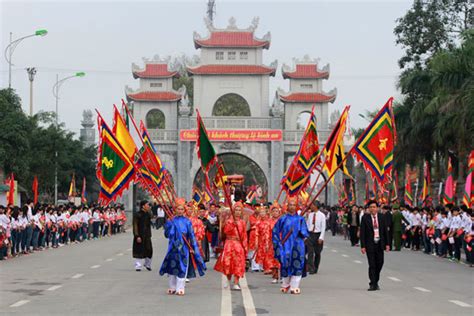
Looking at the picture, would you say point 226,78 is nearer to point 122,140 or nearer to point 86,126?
point 86,126

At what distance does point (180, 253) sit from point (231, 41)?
5670 cm

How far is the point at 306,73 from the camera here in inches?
2857

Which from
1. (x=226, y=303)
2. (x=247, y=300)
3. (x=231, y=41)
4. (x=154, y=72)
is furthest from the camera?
(x=154, y=72)

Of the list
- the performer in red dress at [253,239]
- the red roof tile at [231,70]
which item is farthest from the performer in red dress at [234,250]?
the red roof tile at [231,70]

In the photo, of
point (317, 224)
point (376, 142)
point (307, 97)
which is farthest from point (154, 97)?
point (376, 142)

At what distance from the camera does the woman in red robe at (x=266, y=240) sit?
781 inches

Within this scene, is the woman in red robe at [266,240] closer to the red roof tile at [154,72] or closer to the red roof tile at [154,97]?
the red roof tile at [154,97]

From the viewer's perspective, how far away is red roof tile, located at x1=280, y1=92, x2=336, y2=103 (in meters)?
71.9

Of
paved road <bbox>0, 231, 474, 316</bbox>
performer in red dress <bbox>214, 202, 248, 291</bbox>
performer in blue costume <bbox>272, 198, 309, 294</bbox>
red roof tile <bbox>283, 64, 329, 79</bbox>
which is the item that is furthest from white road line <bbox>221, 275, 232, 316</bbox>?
red roof tile <bbox>283, 64, 329, 79</bbox>

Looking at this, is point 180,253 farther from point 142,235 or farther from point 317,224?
point 317,224

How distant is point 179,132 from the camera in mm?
69188

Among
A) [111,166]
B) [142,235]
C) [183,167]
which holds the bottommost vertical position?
[142,235]

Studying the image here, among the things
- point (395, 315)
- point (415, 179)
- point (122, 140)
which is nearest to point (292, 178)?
point (122, 140)

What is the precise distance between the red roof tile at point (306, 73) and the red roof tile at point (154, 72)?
9.01 meters
